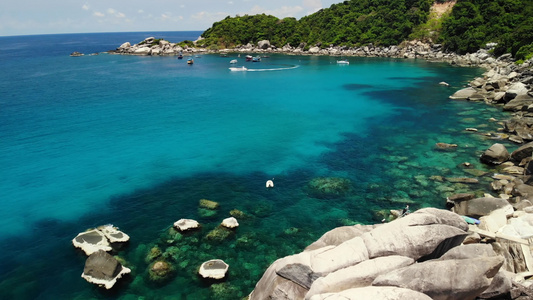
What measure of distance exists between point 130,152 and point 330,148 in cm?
3068

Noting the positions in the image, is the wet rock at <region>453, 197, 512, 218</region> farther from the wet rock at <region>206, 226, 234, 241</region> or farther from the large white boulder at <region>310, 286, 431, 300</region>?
the wet rock at <region>206, 226, 234, 241</region>

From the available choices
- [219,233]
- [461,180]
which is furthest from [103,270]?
[461,180]

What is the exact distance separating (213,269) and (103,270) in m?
7.84

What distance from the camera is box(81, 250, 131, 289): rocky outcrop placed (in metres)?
22.8

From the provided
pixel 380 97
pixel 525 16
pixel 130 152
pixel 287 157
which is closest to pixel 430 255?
pixel 287 157

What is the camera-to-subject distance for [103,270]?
23.1 metres

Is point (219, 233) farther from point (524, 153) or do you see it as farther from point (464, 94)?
point (464, 94)

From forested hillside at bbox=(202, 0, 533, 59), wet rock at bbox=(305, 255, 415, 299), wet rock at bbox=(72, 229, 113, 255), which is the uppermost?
forested hillside at bbox=(202, 0, 533, 59)

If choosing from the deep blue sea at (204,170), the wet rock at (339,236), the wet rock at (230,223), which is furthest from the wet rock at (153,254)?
the wet rock at (339,236)

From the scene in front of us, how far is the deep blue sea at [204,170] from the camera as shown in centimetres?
2578

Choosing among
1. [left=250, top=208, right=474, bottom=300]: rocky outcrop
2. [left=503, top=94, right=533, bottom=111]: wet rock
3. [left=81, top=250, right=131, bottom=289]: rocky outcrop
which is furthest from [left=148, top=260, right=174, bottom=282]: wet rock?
[left=503, top=94, right=533, bottom=111]: wet rock

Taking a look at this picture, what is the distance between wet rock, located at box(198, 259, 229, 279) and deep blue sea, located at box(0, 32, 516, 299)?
0.62m

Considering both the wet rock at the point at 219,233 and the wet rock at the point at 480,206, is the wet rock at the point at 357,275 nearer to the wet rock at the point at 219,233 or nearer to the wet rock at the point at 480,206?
the wet rock at the point at 219,233

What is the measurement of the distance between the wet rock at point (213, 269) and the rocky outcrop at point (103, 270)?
552cm
